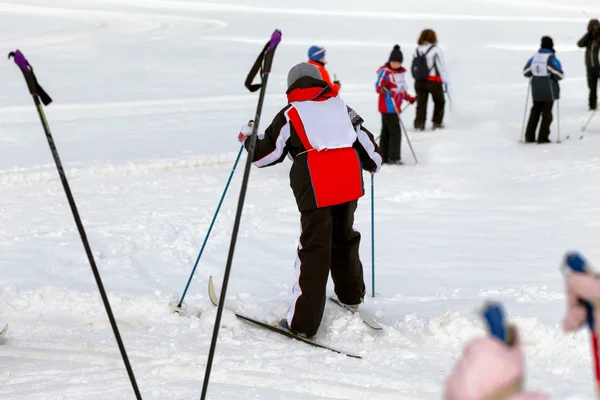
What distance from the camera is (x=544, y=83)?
11078 mm

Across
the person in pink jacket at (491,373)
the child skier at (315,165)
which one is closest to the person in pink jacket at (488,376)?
the person in pink jacket at (491,373)

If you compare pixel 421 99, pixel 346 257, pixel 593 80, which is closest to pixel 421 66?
pixel 421 99

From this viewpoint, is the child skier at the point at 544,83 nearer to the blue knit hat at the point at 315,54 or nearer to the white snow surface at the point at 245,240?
the white snow surface at the point at 245,240

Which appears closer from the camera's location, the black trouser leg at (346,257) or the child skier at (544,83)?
the black trouser leg at (346,257)

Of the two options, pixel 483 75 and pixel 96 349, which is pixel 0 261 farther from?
pixel 483 75

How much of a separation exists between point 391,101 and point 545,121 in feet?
8.73

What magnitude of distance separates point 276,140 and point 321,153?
25 cm

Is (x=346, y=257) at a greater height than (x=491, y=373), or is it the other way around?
(x=491, y=373)

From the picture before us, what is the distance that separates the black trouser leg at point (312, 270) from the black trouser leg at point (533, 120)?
25.2 feet

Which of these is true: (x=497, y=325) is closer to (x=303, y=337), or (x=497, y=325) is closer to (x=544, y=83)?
(x=303, y=337)

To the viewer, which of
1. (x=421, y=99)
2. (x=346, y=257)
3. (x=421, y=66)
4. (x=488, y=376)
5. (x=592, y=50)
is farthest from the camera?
(x=592, y=50)

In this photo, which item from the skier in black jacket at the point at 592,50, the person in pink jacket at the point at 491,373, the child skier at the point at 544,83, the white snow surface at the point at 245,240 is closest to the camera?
the person in pink jacket at the point at 491,373

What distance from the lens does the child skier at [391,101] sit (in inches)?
389

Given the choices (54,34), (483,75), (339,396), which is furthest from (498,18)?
(339,396)
